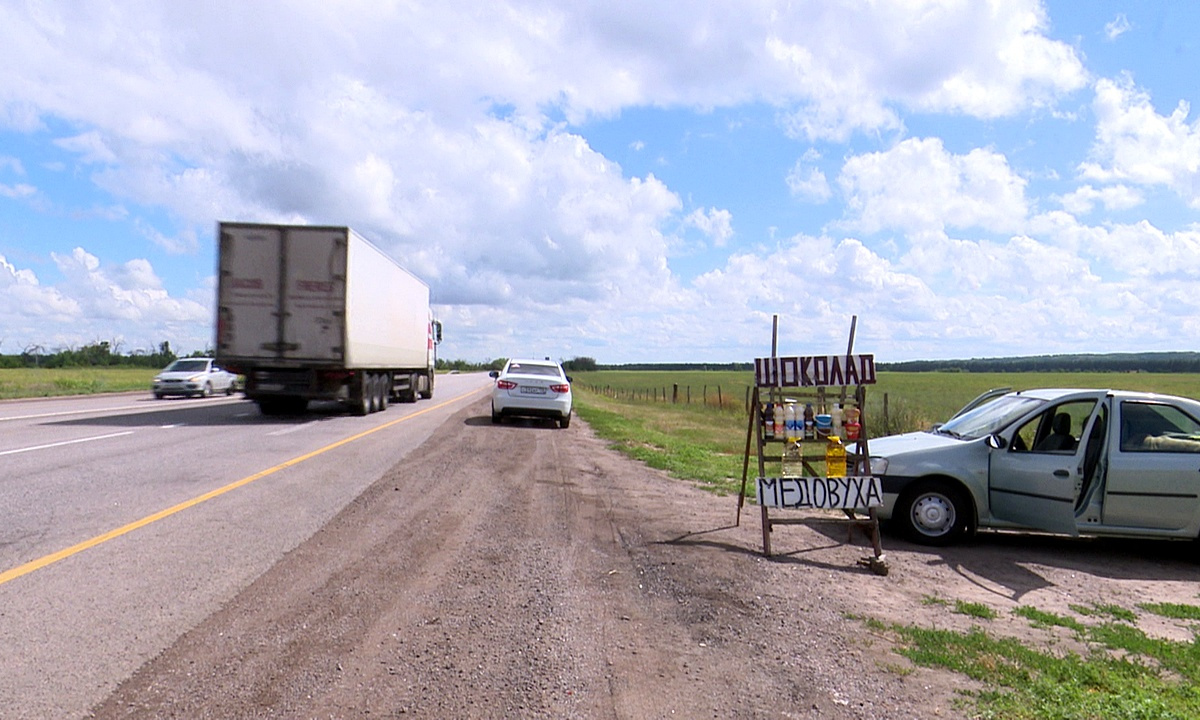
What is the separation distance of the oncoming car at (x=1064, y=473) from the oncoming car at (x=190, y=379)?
28.4 metres

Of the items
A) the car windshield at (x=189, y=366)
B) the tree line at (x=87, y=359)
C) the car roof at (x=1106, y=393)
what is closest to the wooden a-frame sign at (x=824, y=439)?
the car roof at (x=1106, y=393)

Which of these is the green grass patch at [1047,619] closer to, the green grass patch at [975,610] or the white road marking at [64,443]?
the green grass patch at [975,610]

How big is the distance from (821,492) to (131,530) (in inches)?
230

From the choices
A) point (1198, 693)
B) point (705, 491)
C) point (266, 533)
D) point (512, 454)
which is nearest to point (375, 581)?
point (266, 533)

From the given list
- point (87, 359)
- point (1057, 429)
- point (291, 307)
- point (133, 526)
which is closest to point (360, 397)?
point (291, 307)

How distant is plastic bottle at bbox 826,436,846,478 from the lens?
724 centimetres

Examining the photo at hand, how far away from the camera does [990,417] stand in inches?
342

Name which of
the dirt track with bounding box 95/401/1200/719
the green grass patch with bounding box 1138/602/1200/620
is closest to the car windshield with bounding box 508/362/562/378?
the dirt track with bounding box 95/401/1200/719

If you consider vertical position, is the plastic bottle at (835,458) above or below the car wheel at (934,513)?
above

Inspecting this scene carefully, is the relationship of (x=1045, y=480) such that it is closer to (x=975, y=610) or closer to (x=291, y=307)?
(x=975, y=610)

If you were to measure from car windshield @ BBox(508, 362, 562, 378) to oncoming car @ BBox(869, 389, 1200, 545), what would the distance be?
1316 centimetres

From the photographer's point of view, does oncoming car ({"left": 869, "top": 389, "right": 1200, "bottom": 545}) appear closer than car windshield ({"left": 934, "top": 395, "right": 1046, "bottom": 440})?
Yes

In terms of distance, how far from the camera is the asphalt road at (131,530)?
4.26m

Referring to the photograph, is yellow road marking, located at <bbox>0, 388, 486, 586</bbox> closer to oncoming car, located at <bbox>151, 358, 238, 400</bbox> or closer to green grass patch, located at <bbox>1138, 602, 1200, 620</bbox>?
green grass patch, located at <bbox>1138, 602, 1200, 620</bbox>
